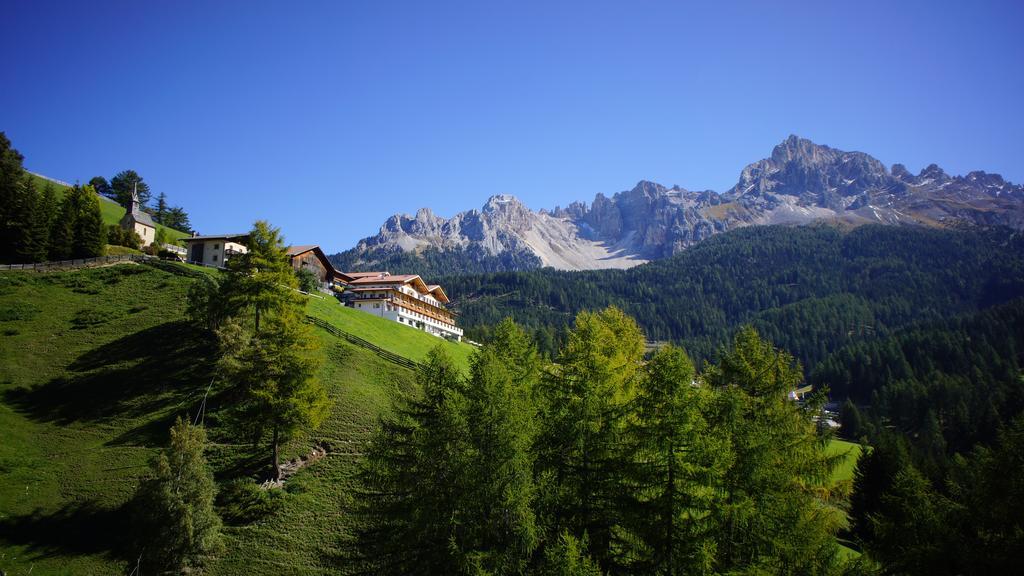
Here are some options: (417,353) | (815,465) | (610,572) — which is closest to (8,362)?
(417,353)

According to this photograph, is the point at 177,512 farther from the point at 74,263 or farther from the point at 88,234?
the point at 88,234

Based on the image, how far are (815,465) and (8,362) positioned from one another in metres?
55.4

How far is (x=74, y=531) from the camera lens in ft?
94.5

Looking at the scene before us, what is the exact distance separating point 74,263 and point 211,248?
697 inches

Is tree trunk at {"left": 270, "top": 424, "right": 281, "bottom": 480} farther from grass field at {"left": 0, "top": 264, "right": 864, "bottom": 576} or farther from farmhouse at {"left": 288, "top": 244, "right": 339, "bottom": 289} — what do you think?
farmhouse at {"left": 288, "top": 244, "right": 339, "bottom": 289}

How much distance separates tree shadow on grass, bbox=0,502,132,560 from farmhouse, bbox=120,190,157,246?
206 ft

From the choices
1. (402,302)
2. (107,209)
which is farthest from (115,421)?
(107,209)

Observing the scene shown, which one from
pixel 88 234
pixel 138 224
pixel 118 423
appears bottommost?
pixel 118 423

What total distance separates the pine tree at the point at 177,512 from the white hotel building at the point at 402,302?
47.8m

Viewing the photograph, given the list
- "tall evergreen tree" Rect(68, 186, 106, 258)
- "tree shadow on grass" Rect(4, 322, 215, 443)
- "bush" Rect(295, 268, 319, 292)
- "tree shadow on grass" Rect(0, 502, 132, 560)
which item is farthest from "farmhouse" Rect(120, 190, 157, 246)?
"tree shadow on grass" Rect(0, 502, 132, 560)

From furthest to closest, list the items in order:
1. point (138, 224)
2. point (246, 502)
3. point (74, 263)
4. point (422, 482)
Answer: point (138, 224), point (74, 263), point (246, 502), point (422, 482)

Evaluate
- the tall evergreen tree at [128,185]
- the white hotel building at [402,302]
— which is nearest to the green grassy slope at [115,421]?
the white hotel building at [402,302]

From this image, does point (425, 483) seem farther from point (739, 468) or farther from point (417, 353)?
point (417, 353)

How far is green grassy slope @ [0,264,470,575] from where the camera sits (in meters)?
28.8
